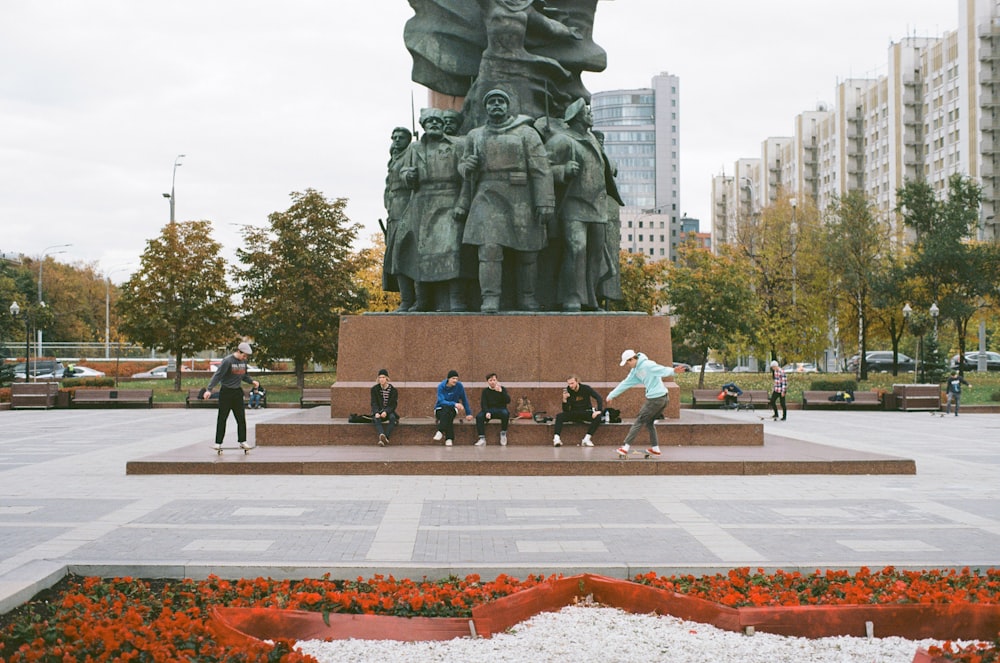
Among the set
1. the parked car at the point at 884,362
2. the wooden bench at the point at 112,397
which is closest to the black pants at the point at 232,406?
the wooden bench at the point at 112,397

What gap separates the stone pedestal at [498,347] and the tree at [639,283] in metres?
28.6

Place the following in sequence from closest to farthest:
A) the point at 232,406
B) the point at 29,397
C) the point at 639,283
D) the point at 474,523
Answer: the point at 474,523, the point at 232,406, the point at 29,397, the point at 639,283

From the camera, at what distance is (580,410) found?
14.3 metres

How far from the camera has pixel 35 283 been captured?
74.1 m

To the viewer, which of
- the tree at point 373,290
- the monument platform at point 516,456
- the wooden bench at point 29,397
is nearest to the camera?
the monument platform at point 516,456

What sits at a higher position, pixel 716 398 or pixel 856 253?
pixel 856 253

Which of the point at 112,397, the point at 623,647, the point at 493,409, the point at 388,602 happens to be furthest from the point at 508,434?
→ the point at 112,397

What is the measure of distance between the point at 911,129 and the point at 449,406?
77301 millimetres

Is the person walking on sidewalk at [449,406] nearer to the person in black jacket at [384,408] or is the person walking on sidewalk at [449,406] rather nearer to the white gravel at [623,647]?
the person in black jacket at [384,408]

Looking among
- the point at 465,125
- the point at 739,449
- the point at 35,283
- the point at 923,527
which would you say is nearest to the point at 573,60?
the point at 465,125

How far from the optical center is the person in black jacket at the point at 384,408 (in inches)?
558

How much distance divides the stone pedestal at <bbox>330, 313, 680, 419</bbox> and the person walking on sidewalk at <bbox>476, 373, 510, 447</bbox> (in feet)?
5.45

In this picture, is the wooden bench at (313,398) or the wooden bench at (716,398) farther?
the wooden bench at (716,398)

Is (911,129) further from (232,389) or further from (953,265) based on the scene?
(232,389)
